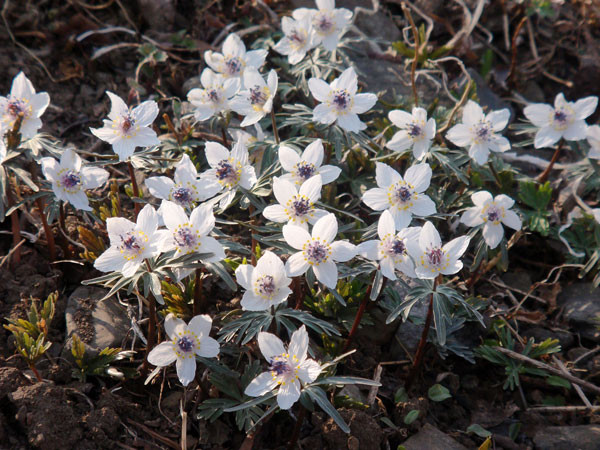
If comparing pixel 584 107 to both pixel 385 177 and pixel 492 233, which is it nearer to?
pixel 492 233

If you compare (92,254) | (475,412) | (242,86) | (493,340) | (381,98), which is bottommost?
(475,412)

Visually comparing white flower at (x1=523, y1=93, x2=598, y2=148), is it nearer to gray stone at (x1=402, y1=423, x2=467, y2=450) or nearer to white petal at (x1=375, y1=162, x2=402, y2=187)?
white petal at (x1=375, y1=162, x2=402, y2=187)

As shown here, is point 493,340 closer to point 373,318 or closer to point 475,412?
point 475,412

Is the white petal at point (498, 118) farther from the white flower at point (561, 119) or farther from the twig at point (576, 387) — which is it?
the twig at point (576, 387)

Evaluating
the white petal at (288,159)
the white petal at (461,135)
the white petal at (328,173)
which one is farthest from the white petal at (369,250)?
the white petal at (461,135)

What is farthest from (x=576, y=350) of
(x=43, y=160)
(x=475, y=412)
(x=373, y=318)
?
(x=43, y=160)

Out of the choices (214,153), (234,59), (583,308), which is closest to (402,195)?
(214,153)
